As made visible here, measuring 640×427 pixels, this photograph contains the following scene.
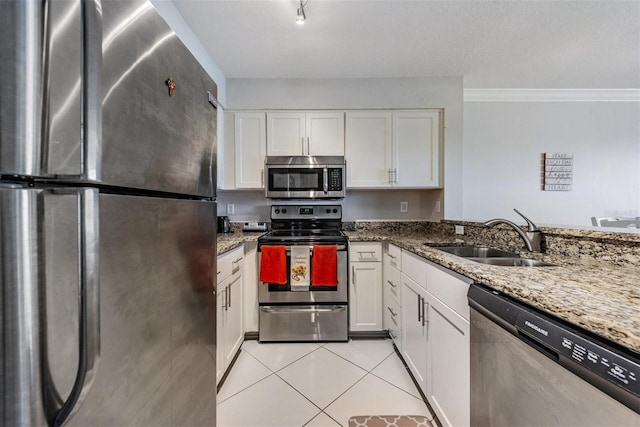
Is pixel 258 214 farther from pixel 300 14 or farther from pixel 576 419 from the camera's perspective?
pixel 576 419

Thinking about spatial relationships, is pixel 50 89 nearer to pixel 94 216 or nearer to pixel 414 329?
pixel 94 216

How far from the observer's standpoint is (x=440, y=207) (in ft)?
9.12

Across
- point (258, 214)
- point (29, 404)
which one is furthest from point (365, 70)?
point (29, 404)

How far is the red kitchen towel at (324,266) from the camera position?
2.21 meters

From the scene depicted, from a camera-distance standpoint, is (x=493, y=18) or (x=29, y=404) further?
(x=493, y=18)

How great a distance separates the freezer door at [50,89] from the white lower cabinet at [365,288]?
2.08 m

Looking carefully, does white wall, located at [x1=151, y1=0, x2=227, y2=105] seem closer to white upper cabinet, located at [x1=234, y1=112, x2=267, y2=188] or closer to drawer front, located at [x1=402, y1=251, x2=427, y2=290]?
white upper cabinet, located at [x1=234, y1=112, x2=267, y2=188]

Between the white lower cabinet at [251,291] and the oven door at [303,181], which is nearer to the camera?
the white lower cabinet at [251,291]

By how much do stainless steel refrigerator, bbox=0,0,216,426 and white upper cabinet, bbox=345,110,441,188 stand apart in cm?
203

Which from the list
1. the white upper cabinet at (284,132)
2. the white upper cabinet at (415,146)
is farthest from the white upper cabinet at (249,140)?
the white upper cabinet at (415,146)

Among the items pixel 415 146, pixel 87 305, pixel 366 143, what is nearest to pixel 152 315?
pixel 87 305

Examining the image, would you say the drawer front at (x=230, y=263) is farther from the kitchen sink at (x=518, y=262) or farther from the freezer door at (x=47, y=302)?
the kitchen sink at (x=518, y=262)

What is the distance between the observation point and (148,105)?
0.60 metres

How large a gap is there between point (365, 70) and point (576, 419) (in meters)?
2.69
